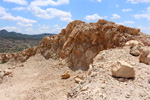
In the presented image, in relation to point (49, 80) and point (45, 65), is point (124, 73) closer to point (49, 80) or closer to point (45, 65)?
point (49, 80)

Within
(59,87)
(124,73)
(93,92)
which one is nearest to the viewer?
(93,92)

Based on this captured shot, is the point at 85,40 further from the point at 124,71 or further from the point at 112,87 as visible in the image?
the point at 112,87

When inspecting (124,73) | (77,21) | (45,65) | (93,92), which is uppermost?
(77,21)

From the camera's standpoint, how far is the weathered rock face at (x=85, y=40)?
1279 cm

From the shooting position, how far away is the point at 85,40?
51.1 ft

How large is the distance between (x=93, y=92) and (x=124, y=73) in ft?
5.93

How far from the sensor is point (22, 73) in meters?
15.6

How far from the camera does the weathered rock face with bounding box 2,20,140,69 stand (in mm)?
12789

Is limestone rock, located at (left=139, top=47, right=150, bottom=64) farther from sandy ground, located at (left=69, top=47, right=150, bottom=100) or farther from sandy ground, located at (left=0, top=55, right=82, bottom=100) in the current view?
sandy ground, located at (left=0, top=55, right=82, bottom=100)

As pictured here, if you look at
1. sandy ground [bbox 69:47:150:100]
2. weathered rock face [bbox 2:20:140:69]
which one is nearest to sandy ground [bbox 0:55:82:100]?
weathered rock face [bbox 2:20:140:69]

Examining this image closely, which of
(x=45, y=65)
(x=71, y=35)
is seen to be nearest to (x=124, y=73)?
(x=71, y=35)

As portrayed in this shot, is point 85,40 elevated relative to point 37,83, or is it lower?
elevated

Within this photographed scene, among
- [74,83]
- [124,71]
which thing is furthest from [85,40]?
[124,71]

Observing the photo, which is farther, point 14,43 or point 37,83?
point 14,43
